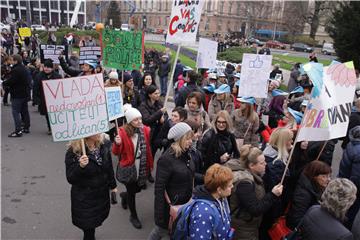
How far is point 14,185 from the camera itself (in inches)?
240

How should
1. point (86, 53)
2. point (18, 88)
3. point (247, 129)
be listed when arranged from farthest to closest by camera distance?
point (86, 53) → point (18, 88) → point (247, 129)

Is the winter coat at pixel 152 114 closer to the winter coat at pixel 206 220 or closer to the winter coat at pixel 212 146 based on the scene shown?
the winter coat at pixel 212 146

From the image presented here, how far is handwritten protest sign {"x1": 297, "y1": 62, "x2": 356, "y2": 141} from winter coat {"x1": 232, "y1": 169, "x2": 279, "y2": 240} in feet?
2.27

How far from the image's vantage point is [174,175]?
12.6ft

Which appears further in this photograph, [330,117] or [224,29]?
[224,29]

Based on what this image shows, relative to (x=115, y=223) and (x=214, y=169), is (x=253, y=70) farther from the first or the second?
(x=214, y=169)

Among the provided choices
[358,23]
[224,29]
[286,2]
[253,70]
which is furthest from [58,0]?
[253,70]

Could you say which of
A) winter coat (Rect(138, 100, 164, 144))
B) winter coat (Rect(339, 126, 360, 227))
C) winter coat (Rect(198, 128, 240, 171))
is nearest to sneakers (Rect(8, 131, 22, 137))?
winter coat (Rect(138, 100, 164, 144))

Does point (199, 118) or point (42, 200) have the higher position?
point (199, 118)

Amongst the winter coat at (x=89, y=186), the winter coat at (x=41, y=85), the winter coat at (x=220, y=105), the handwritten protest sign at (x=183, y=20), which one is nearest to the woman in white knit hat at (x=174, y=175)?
the winter coat at (x=89, y=186)

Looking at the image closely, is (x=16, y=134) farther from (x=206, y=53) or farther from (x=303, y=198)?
(x=303, y=198)

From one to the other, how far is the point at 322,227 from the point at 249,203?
2.31ft

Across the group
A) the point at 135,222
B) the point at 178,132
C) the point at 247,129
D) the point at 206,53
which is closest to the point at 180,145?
the point at 178,132

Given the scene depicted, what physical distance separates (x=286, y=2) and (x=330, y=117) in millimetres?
72036
